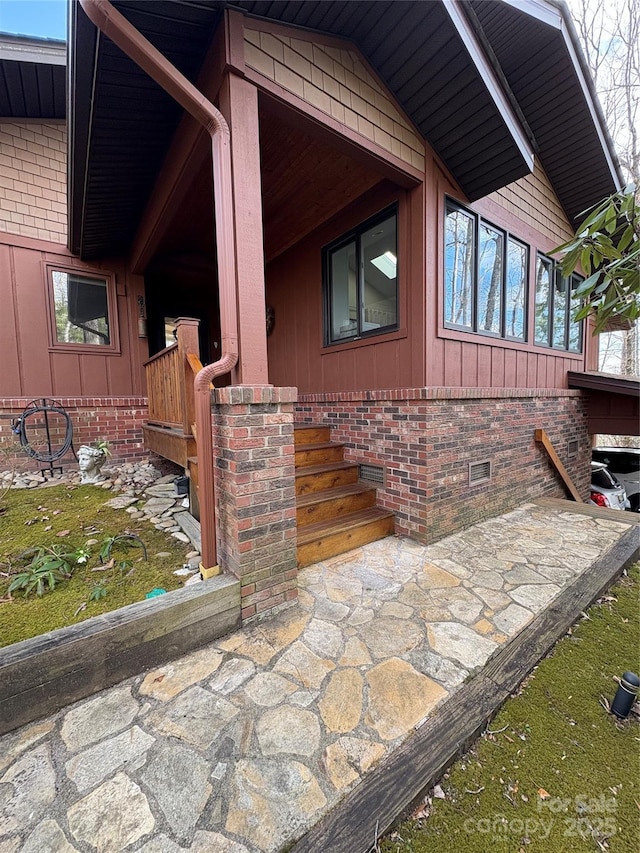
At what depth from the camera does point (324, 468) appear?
3561mm

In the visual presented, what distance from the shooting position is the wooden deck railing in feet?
10.0

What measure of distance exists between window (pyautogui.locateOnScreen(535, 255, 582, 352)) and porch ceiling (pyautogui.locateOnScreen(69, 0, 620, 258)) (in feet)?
5.47

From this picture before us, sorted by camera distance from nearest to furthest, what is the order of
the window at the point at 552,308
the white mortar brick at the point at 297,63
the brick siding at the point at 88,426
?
the white mortar brick at the point at 297,63, the brick siding at the point at 88,426, the window at the point at 552,308

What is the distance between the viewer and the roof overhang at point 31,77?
13.1ft

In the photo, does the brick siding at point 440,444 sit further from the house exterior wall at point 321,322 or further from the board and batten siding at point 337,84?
→ the board and batten siding at point 337,84

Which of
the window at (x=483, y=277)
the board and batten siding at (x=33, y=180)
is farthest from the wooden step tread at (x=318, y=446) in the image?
the board and batten siding at (x=33, y=180)

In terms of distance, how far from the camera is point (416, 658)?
1822mm

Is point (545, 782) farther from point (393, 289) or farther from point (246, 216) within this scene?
point (393, 289)

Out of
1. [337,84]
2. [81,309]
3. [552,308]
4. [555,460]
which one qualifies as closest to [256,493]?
[337,84]

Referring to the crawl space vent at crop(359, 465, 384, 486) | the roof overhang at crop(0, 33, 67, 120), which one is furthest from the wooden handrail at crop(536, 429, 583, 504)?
the roof overhang at crop(0, 33, 67, 120)

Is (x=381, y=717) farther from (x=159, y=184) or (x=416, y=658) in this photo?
(x=159, y=184)

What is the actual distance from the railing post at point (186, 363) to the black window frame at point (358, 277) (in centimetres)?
170

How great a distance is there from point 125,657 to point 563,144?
6.92m

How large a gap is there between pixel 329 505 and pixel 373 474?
709 mm
